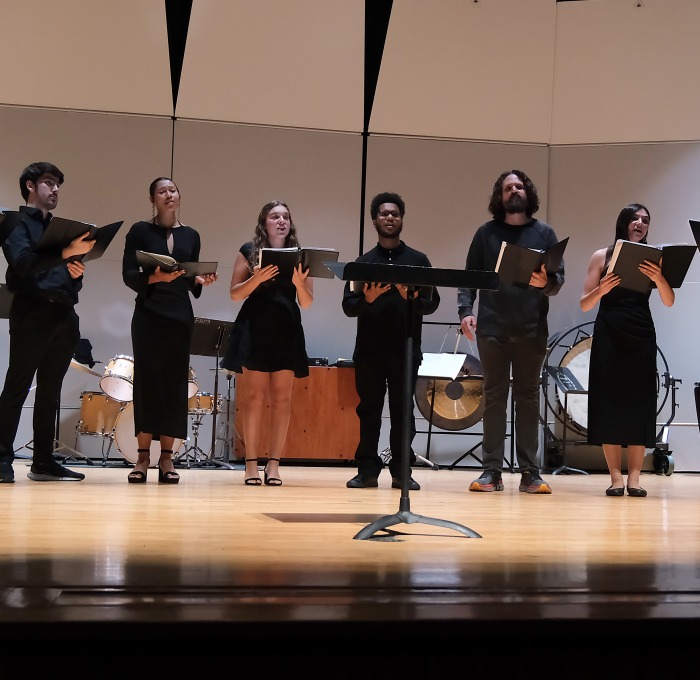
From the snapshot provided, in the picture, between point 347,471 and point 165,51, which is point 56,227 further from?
point 165,51

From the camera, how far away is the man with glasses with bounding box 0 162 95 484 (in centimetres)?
433

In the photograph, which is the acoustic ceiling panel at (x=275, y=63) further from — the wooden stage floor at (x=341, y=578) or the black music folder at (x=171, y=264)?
the wooden stage floor at (x=341, y=578)

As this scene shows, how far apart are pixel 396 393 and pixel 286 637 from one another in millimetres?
3489

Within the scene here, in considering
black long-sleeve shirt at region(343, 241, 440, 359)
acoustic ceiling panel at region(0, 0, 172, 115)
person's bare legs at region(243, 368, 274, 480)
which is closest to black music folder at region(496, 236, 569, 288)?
black long-sleeve shirt at region(343, 241, 440, 359)

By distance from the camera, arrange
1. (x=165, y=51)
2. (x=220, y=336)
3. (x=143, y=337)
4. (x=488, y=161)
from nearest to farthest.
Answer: (x=143, y=337), (x=220, y=336), (x=165, y=51), (x=488, y=161)

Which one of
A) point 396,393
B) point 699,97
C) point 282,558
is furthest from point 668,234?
point 282,558

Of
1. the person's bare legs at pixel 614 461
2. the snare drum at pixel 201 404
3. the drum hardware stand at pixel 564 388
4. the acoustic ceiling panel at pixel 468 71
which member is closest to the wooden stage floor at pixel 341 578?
the person's bare legs at pixel 614 461

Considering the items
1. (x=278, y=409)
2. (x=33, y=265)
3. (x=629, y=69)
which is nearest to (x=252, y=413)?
(x=278, y=409)

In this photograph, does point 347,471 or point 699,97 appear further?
point 699,97

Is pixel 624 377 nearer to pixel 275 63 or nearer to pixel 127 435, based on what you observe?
pixel 127 435

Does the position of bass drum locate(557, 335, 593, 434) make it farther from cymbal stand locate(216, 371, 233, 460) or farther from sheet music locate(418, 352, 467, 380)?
cymbal stand locate(216, 371, 233, 460)

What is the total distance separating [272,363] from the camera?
463cm

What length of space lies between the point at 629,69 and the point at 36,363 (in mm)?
5679

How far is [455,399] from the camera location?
290 inches
